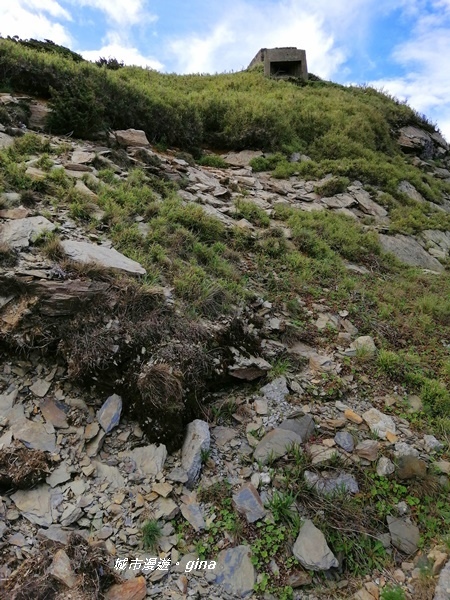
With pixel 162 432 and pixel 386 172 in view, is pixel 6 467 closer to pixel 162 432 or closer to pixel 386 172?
pixel 162 432

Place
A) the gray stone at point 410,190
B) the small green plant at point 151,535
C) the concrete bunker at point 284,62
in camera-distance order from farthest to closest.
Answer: the concrete bunker at point 284,62 → the gray stone at point 410,190 → the small green plant at point 151,535

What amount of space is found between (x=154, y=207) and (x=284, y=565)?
17.5 feet

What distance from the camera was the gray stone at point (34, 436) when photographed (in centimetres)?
358

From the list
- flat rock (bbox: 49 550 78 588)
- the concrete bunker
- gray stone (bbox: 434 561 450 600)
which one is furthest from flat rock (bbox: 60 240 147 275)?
the concrete bunker

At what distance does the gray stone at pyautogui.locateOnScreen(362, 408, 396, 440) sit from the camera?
13.7 feet

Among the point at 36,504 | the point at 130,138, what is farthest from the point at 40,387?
the point at 130,138

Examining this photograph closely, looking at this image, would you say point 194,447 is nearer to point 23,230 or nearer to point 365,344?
point 365,344

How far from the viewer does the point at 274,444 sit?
3883mm

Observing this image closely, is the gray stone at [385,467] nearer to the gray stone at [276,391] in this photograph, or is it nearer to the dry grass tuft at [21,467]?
the gray stone at [276,391]

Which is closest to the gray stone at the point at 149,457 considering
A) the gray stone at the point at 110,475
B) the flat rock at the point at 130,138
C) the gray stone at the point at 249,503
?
the gray stone at the point at 110,475

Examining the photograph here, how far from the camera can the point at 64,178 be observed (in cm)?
655

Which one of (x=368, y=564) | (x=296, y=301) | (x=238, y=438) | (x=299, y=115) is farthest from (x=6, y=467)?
(x=299, y=115)

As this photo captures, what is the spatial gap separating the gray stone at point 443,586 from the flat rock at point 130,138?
32.6 ft

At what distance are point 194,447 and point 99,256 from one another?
2.43m
